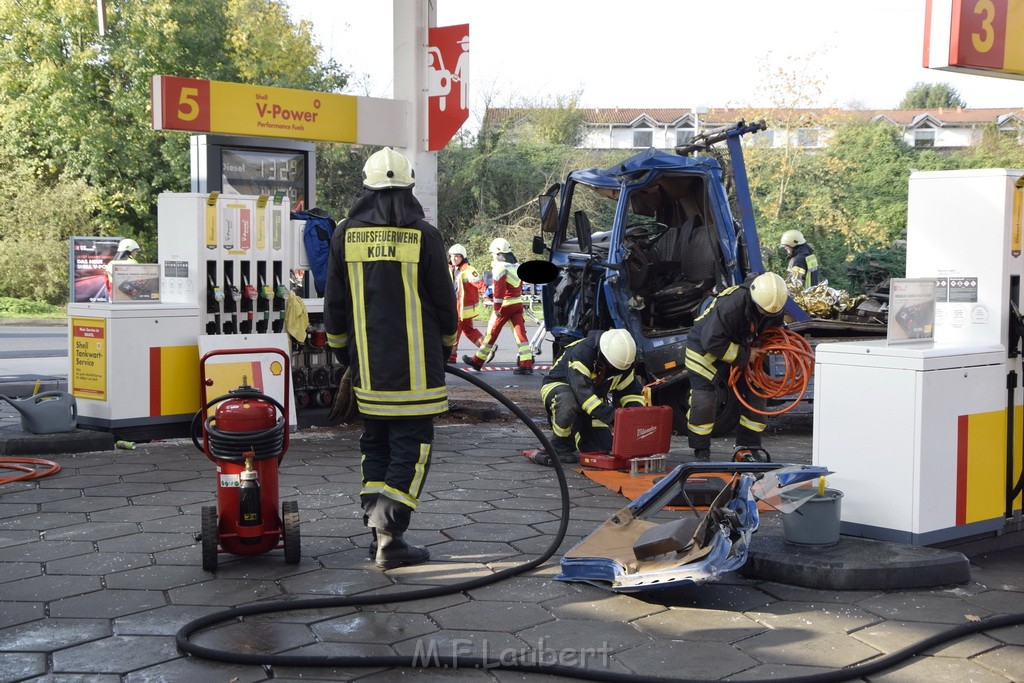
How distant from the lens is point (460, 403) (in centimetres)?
1076

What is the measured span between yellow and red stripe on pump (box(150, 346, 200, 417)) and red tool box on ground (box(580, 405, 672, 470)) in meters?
3.43

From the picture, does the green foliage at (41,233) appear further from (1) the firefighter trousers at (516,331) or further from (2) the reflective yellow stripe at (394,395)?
(2) the reflective yellow stripe at (394,395)

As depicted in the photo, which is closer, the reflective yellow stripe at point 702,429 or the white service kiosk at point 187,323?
the reflective yellow stripe at point 702,429

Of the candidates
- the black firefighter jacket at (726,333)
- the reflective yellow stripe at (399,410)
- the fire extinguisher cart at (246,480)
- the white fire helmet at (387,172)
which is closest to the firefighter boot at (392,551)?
the fire extinguisher cart at (246,480)

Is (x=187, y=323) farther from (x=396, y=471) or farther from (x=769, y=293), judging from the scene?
(x=769, y=293)

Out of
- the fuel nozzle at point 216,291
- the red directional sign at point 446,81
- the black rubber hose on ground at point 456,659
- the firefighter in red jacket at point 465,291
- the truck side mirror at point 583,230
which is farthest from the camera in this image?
the firefighter in red jacket at point 465,291

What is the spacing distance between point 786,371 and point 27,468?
5.49 meters

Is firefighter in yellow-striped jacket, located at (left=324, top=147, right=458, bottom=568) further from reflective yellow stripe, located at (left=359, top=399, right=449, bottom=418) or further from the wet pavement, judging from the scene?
the wet pavement

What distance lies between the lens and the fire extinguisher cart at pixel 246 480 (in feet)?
16.9

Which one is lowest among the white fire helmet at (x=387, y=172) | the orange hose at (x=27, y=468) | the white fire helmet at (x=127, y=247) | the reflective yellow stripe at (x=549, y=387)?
the orange hose at (x=27, y=468)

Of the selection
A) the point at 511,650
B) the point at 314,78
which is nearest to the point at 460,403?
the point at 511,650

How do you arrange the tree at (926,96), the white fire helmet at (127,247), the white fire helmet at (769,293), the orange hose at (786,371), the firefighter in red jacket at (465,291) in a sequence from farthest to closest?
the tree at (926,96) < the firefighter in red jacket at (465,291) < the white fire helmet at (127,247) < the orange hose at (786,371) < the white fire helmet at (769,293)

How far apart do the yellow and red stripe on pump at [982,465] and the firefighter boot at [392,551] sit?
2.83 m

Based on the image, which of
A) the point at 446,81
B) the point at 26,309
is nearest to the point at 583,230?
the point at 446,81
